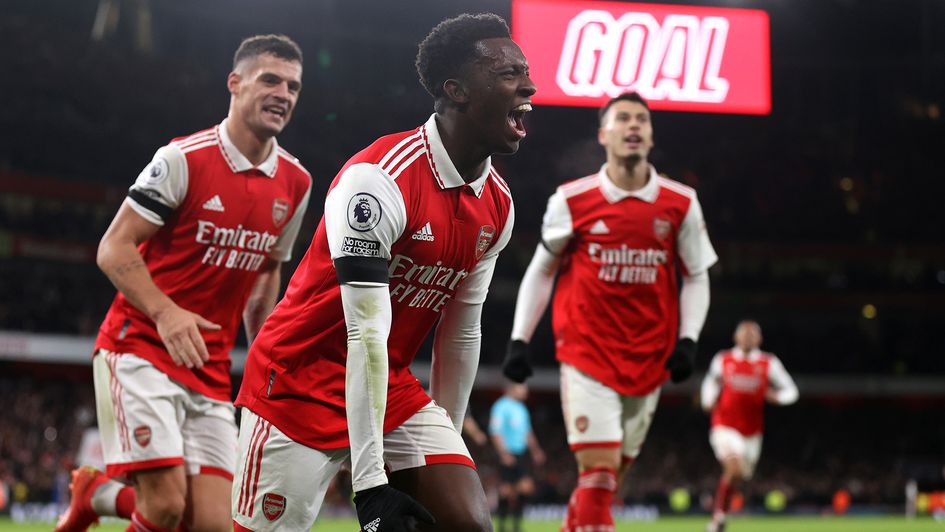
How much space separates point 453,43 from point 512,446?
987cm

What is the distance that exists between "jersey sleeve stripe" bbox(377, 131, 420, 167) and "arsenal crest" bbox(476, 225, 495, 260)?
346 millimetres

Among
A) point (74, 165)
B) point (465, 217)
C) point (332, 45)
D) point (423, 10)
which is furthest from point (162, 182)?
point (332, 45)

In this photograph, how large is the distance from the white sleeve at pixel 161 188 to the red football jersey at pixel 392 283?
125cm

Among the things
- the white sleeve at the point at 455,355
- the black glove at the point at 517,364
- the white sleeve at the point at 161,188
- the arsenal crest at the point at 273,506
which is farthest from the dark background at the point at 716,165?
the arsenal crest at the point at 273,506

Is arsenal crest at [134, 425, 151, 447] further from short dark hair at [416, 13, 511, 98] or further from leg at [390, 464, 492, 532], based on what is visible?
short dark hair at [416, 13, 511, 98]

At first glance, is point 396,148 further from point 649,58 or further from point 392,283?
point 649,58

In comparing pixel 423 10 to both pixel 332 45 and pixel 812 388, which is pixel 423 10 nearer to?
pixel 332 45

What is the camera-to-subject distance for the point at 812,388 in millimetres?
31469

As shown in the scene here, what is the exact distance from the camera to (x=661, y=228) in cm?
613

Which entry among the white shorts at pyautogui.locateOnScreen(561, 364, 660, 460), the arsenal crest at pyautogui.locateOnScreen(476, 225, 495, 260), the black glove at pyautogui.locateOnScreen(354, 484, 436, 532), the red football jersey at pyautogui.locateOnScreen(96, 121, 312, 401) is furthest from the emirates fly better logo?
the black glove at pyautogui.locateOnScreen(354, 484, 436, 532)

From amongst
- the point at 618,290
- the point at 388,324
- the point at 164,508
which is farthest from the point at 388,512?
the point at 618,290

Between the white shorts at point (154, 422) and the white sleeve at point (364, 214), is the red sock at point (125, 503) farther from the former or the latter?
the white sleeve at point (364, 214)

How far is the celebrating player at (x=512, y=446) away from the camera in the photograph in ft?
41.3

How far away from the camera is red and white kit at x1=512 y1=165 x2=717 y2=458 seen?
6.00 metres
